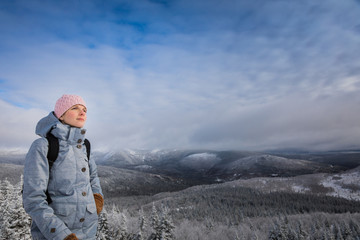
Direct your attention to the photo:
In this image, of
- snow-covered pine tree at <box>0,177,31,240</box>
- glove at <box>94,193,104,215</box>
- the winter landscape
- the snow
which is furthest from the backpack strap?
the snow

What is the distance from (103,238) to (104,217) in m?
3.25

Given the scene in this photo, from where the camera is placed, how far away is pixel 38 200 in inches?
122

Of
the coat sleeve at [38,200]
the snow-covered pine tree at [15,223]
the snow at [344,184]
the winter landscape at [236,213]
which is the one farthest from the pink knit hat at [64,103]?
the snow at [344,184]

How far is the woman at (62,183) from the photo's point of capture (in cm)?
310

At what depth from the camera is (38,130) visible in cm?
359

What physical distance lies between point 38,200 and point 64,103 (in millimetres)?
1940

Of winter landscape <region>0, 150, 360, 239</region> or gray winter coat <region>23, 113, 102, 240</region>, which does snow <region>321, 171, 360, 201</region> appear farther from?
gray winter coat <region>23, 113, 102, 240</region>

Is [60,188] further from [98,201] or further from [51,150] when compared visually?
[98,201]

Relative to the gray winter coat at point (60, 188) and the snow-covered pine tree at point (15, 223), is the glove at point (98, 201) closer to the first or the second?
the gray winter coat at point (60, 188)

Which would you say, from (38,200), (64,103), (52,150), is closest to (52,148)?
(52,150)

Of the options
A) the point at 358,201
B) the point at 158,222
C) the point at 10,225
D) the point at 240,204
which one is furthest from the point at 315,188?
the point at 10,225

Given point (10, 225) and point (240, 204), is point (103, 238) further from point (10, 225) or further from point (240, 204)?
point (240, 204)

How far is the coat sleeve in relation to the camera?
305cm

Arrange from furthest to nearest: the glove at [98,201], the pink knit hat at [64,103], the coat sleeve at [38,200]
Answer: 1. the glove at [98,201]
2. the pink knit hat at [64,103]
3. the coat sleeve at [38,200]
